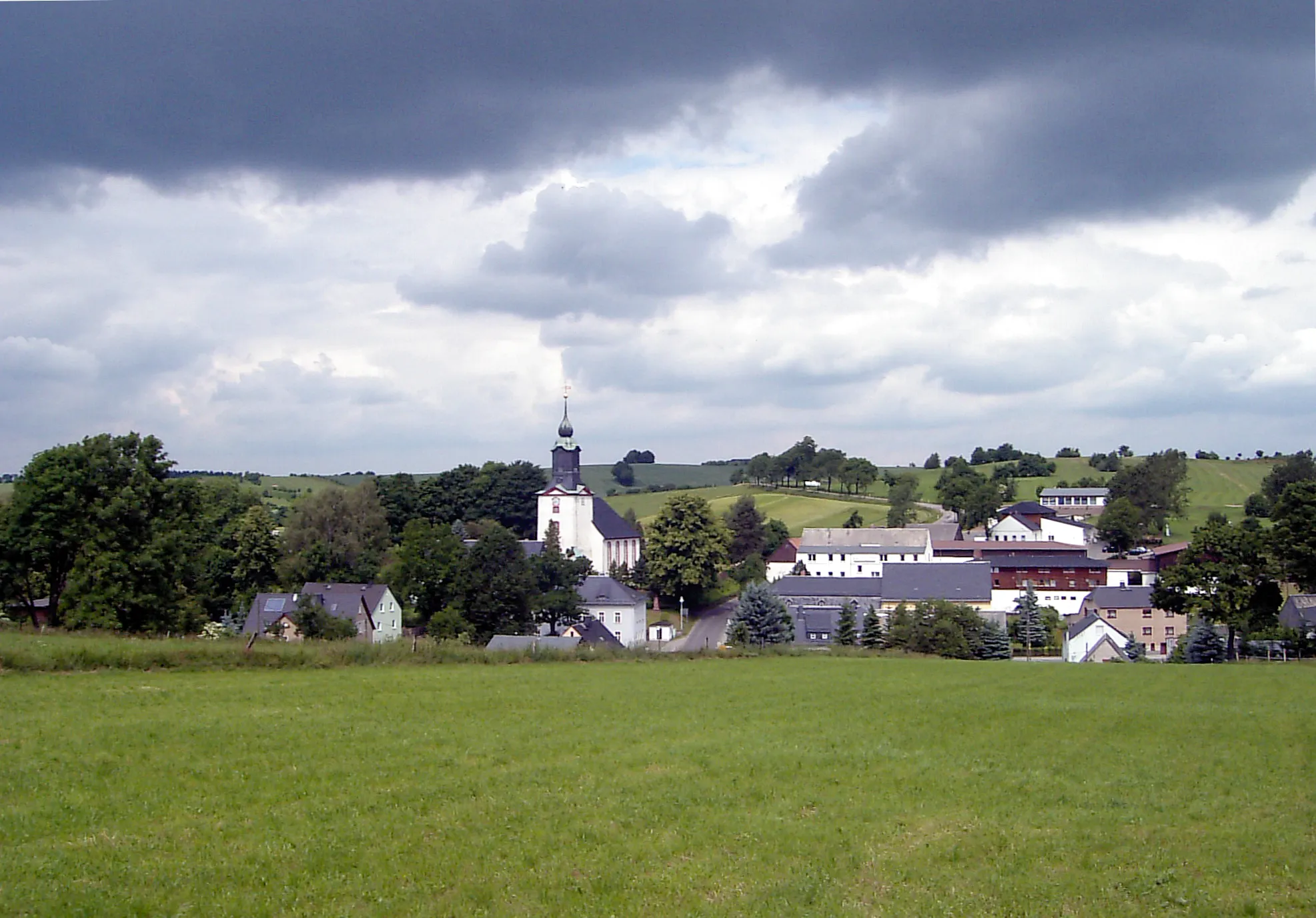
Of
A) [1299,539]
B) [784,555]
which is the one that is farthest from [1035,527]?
[1299,539]

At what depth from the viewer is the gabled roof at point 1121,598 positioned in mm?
82000

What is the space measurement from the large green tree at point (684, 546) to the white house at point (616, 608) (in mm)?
5748

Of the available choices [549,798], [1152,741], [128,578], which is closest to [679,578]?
[128,578]

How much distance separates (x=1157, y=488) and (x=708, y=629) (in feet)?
273

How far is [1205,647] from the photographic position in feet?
193

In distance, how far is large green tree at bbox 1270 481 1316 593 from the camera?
2292 inches

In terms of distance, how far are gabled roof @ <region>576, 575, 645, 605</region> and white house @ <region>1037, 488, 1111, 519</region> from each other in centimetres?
9711

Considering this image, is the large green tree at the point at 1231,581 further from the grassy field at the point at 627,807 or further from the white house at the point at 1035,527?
the white house at the point at 1035,527

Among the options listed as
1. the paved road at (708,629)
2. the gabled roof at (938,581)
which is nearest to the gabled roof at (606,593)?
the paved road at (708,629)

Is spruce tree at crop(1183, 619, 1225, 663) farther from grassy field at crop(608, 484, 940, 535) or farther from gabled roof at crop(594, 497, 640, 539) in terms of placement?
grassy field at crop(608, 484, 940, 535)

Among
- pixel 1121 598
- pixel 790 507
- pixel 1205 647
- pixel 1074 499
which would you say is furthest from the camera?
pixel 1074 499

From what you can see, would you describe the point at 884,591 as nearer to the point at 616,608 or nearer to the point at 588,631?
the point at 616,608

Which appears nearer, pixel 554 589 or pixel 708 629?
pixel 554 589

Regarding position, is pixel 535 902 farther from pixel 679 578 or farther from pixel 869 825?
pixel 679 578
